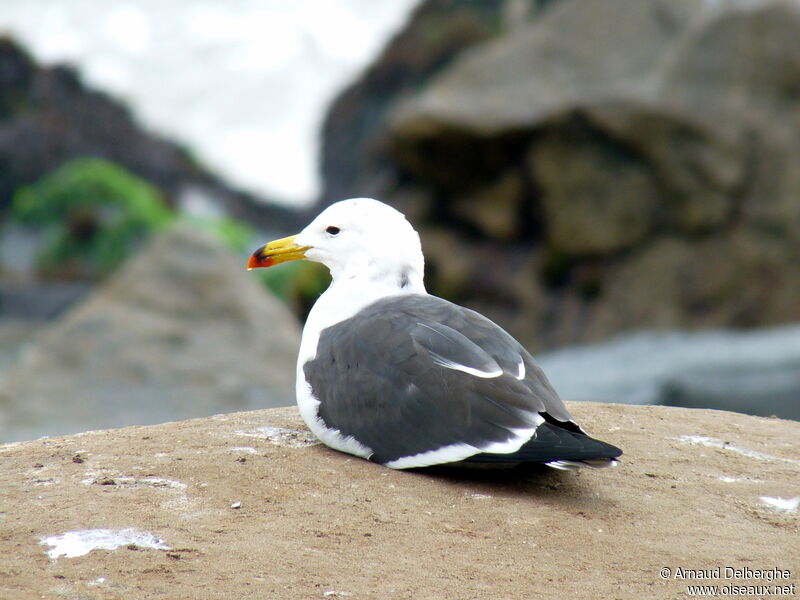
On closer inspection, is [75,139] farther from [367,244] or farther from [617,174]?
[367,244]

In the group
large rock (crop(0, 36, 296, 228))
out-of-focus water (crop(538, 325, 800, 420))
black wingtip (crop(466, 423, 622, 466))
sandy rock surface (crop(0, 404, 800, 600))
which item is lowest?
sandy rock surface (crop(0, 404, 800, 600))

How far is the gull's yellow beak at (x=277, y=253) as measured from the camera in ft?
15.5

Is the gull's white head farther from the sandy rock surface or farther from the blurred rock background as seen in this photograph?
the blurred rock background

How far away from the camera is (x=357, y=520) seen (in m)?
3.40

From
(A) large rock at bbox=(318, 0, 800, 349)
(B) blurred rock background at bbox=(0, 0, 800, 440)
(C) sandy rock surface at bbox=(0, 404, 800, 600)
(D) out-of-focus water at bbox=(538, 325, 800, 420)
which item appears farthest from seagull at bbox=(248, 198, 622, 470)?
(A) large rock at bbox=(318, 0, 800, 349)

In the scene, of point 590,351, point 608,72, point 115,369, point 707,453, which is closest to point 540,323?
point 590,351

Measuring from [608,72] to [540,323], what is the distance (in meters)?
3.27

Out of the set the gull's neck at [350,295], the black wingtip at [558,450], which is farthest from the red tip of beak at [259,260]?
the black wingtip at [558,450]

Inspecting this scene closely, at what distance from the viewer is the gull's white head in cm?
454

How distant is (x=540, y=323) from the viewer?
13.9m

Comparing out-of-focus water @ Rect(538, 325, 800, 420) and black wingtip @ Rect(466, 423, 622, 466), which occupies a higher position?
out-of-focus water @ Rect(538, 325, 800, 420)

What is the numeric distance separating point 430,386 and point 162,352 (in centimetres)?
578

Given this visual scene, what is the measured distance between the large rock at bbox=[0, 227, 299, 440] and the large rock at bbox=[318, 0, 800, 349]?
15.7 ft

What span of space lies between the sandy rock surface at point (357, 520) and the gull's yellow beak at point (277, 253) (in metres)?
0.73
